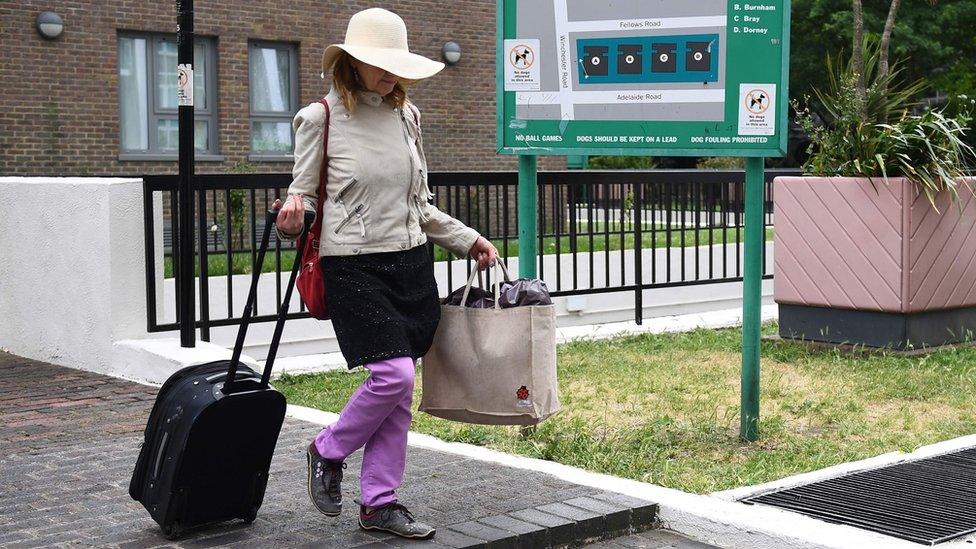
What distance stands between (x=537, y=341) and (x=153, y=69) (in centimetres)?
1501

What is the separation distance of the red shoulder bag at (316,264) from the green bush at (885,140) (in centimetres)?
499

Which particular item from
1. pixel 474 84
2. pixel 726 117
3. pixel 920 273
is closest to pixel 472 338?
pixel 726 117

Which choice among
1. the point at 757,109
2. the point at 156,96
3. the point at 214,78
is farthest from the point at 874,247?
the point at 156,96

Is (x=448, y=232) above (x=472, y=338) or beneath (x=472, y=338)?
above

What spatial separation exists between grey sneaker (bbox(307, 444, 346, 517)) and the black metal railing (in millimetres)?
4418

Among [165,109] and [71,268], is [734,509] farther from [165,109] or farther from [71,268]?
[165,109]

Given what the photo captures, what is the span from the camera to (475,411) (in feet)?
15.9

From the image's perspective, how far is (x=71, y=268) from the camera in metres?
8.43

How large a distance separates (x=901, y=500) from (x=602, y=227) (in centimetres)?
577

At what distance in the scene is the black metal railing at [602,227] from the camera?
9.71m

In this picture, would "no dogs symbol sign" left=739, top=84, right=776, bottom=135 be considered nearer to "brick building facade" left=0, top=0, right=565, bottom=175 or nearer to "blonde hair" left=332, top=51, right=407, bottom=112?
"blonde hair" left=332, top=51, right=407, bottom=112

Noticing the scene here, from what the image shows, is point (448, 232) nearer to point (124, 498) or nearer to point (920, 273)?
point (124, 498)

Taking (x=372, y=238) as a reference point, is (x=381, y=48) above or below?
above

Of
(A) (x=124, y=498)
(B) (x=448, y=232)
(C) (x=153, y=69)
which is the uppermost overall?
(C) (x=153, y=69)
